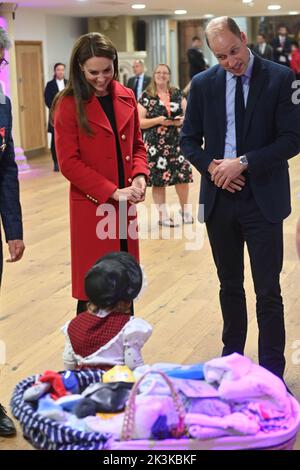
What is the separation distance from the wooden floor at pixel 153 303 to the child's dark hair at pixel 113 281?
937mm

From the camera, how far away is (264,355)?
138 inches

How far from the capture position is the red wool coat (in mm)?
3285

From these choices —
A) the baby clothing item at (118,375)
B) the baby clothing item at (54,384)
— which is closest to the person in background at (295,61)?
the baby clothing item at (118,375)

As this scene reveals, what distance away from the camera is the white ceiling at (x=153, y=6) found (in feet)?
47.6

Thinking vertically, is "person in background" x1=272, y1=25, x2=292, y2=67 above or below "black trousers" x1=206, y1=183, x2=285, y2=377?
above

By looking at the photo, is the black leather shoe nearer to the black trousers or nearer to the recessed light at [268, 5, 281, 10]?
the black trousers

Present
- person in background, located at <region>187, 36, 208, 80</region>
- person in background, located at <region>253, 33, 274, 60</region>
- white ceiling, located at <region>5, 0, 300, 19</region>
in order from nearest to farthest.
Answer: white ceiling, located at <region>5, 0, 300, 19</region>, person in background, located at <region>187, 36, 208, 80</region>, person in background, located at <region>253, 33, 274, 60</region>

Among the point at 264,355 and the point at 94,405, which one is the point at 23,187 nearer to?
the point at 264,355

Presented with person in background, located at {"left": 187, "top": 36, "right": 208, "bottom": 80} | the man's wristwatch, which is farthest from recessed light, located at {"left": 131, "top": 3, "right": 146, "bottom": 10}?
the man's wristwatch

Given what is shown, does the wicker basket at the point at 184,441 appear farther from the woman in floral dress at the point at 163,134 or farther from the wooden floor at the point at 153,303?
the woman in floral dress at the point at 163,134

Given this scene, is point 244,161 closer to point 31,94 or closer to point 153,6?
point 31,94

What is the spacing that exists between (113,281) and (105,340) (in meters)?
0.22

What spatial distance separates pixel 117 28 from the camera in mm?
19000
